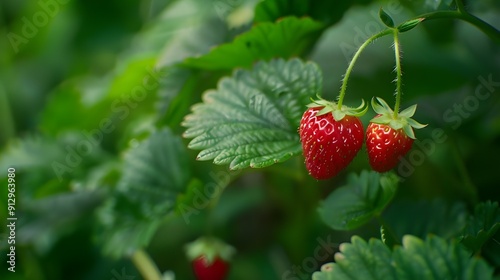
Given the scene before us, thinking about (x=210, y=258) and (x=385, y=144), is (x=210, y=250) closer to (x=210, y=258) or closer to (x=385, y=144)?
(x=210, y=258)

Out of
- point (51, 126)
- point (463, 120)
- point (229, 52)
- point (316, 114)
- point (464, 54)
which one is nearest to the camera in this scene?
point (316, 114)

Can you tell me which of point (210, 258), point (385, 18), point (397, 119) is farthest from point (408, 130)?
point (210, 258)

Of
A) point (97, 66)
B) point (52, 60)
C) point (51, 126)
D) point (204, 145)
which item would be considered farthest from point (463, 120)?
Result: point (52, 60)

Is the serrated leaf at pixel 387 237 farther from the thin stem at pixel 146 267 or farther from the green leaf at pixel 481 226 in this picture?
the thin stem at pixel 146 267

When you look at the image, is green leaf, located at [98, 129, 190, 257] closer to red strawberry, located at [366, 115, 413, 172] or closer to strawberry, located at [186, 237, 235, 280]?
strawberry, located at [186, 237, 235, 280]

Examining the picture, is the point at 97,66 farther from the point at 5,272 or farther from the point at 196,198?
the point at 196,198
